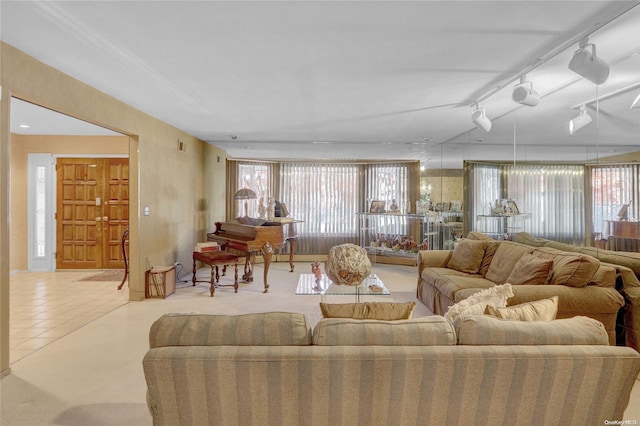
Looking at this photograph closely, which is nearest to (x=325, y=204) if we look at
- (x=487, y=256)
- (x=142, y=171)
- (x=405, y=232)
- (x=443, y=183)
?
(x=405, y=232)

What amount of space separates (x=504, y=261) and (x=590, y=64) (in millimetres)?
2037

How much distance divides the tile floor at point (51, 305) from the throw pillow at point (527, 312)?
370cm

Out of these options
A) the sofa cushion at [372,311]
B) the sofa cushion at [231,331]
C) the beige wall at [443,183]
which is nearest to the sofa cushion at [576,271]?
the sofa cushion at [372,311]

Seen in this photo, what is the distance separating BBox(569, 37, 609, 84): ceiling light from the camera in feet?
8.52

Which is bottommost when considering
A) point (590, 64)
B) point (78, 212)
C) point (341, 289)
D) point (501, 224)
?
point (341, 289)

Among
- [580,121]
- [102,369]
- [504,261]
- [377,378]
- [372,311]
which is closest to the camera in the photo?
[377,378]

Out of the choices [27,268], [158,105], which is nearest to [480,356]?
[158,105]

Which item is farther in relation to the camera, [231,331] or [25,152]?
[25,152]

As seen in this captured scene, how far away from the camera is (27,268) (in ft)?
21.2

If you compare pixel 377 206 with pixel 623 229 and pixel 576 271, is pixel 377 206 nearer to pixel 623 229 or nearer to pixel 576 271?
pixel 623 229

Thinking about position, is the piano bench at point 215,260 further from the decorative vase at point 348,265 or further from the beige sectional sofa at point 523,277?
the decorative vase at point 348,265

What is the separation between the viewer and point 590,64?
8.57 feet

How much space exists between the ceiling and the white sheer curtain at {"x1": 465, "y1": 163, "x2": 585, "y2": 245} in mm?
195

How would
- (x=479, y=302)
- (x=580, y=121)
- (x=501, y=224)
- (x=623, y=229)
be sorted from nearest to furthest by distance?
(x=479, y=302), (x=623, y=229), (x=580, y=121), (x=501, y=224)
